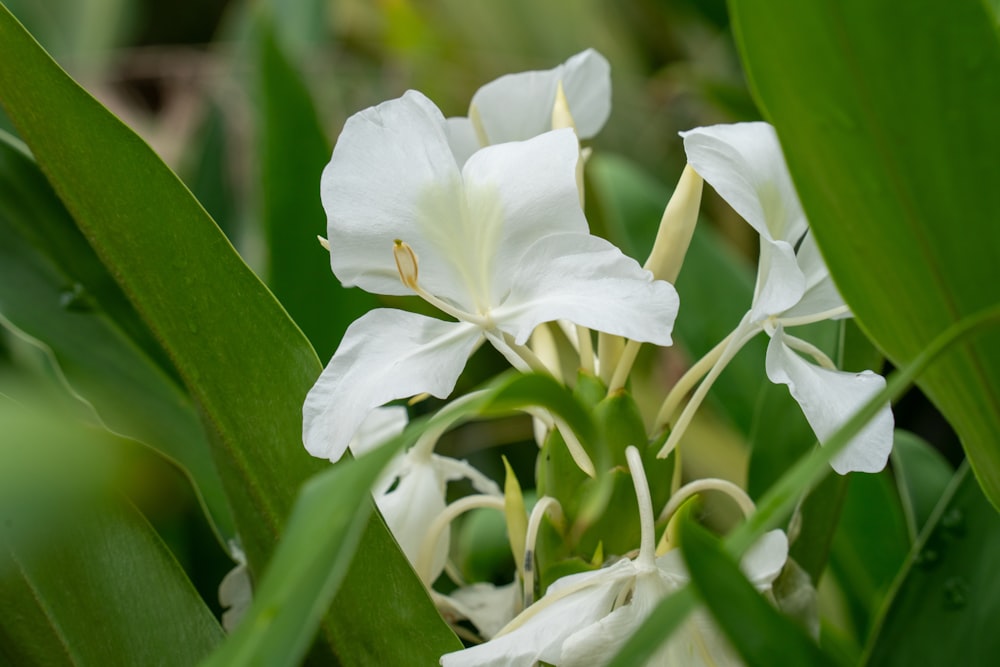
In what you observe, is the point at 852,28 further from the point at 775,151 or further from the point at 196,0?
the point at 196,0

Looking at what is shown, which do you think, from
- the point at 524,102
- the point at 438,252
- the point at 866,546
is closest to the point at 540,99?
the point at 524,102

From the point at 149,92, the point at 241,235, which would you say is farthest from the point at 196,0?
the point at 241,235

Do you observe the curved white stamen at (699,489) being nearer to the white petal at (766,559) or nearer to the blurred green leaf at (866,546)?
the white petal at (766,559)

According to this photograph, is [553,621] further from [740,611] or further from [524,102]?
[524,102]

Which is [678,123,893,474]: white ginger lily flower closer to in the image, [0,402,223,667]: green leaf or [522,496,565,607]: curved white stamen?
[522,496,565,607]: curved white stamen

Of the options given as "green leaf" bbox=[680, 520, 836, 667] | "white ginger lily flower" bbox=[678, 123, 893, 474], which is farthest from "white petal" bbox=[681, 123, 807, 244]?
"green leaf" bbox=[680, 520, 836, 667]
